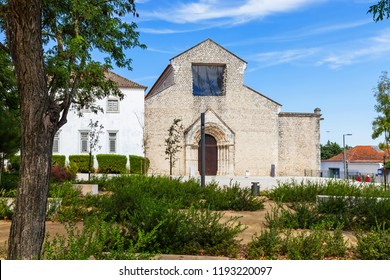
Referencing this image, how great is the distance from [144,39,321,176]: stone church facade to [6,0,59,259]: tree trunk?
1201 inches

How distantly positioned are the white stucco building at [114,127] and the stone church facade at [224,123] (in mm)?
1167

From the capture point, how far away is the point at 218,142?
37.5m

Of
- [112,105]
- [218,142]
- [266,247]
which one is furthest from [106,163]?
[266,247]

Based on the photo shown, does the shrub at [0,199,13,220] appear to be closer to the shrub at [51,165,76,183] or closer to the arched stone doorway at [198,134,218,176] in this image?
the shrub at [51,165,76,183]

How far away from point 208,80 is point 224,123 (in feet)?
14.6

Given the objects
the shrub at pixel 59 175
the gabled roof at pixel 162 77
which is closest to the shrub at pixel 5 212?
the shrub at pixel 59 175

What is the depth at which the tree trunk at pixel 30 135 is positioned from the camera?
5.11 meters

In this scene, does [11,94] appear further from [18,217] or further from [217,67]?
[217,67]

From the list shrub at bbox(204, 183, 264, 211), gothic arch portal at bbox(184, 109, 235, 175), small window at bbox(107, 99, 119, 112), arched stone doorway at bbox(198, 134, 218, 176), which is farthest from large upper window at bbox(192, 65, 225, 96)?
shrub at bbox(204, 183, 264, 211)

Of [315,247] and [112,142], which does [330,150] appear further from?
[315,247]

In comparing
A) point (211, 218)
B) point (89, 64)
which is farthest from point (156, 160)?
point (211, 218)

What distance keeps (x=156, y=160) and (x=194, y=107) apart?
570cm

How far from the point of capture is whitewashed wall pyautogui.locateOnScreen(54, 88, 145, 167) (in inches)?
1361

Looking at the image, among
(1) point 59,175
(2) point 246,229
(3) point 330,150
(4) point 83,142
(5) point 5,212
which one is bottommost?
(2) point 246,229
